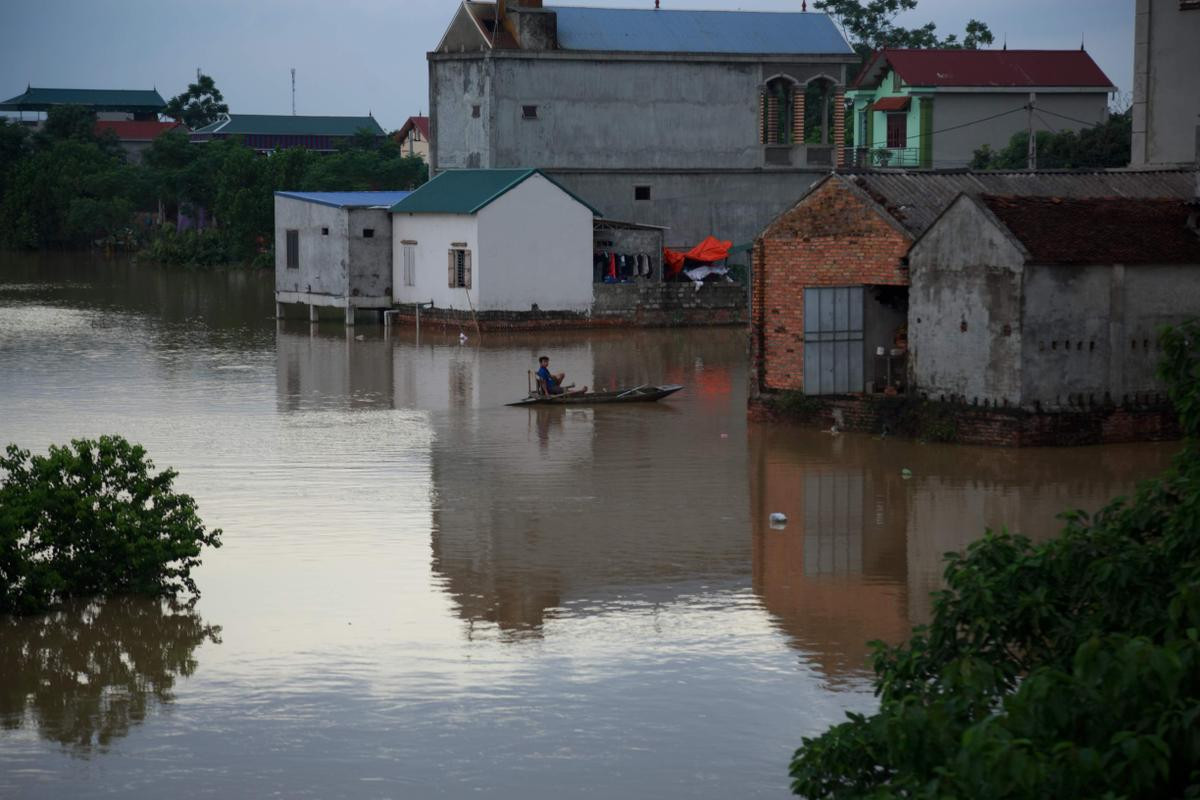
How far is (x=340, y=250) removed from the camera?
4600 centimetres

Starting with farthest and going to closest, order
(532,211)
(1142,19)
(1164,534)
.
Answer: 1. (532,211)
2. (1142,19)
3. (1164,534)

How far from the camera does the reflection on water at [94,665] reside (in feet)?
40.3

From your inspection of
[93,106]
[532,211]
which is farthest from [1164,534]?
[93,106]

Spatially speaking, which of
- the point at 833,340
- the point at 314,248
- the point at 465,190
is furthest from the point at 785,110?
the point at 833,340

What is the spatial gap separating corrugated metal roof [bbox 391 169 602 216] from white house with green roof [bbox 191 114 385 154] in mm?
65875

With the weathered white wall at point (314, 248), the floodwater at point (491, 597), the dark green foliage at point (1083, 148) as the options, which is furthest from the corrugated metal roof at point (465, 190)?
the dark green foliage at point (1083, 148)

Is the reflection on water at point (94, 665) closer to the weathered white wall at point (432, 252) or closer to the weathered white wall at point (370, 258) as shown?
the weathered white wall at point (432, 252)

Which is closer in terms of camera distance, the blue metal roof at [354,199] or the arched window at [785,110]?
the blue metal roof at [354,199]

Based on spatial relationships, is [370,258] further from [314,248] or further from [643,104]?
[643,104]

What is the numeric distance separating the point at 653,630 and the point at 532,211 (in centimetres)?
2983

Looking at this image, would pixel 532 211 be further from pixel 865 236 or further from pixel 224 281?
pixel 224 281

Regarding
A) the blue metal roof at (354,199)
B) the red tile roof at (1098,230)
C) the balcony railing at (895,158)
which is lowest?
the red tile roof at (1098,230)

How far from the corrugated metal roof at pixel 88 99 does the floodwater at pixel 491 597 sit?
98495mm

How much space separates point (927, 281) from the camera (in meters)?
23.9
